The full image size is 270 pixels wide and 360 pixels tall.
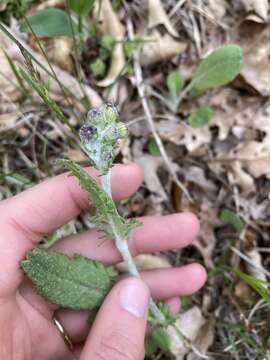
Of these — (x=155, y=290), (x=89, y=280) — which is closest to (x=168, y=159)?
(x=155, y=290)

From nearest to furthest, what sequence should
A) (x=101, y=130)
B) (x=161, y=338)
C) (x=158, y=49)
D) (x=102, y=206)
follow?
(x=101, y=130), (x=102, y=206), (x=161, y=338), (x=158, y=49)

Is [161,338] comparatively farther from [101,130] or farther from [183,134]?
[101,130]

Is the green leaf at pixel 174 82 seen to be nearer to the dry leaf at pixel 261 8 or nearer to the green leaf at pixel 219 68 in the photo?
the green leaf at pixel 219 68

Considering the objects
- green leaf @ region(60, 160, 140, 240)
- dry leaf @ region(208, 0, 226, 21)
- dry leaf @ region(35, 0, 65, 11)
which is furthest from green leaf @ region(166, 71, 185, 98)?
green leaf @ region(60, 160, 140, 240)

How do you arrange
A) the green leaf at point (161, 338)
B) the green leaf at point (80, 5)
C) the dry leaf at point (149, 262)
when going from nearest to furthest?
1. the green leaf at point (80, 5)
2. the green leaf at point (161, 338)
3. the dry leaf at point (149, 262)

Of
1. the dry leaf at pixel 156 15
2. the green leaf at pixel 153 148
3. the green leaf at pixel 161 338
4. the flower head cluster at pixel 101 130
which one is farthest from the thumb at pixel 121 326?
the dry leaf at pixel 156 15

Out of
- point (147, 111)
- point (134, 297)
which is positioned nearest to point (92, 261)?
point (134, 297)
